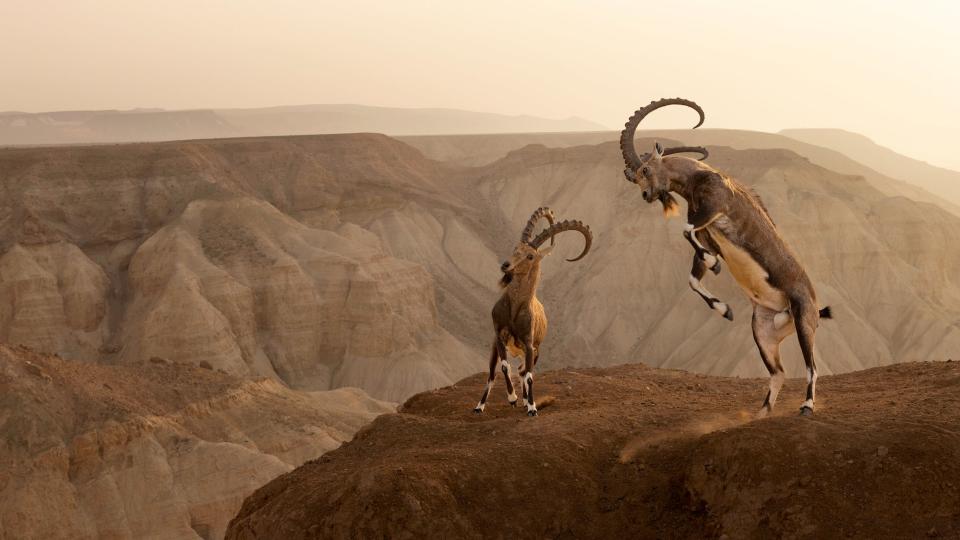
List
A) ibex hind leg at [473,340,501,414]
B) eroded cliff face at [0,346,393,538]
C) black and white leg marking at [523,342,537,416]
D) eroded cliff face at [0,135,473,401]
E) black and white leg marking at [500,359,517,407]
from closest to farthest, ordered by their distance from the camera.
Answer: black and white leg marking at [523,342,537,416] < ibex hind leg at [473,340,501,414] < black and white leg marking at [500,359,517,407] < eroded cliff face at [0,346,393,538] < eroded cliff face at [0,135,473,401]

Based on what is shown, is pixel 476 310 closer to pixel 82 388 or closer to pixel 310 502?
pixel 82 388

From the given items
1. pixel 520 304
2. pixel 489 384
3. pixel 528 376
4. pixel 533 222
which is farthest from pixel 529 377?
pixel 533 222

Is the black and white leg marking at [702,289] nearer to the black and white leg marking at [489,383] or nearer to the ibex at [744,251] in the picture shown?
the ibex at [744,251]

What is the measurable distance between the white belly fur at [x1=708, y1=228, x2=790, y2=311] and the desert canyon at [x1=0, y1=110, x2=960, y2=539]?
1901 millimetres

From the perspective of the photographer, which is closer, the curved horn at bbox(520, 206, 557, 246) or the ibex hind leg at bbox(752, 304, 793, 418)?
the ibex hind leg at bbox(752, 304, 793, 418)

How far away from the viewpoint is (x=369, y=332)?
219 ft

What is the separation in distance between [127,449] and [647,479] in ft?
102

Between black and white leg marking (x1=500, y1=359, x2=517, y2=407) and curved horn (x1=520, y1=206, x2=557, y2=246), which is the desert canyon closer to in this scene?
black and white leg marking (x1=500, y1=359, x2=517, y2=407)

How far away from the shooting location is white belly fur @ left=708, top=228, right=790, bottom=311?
14.1 m

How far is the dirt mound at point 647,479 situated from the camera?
1091cm

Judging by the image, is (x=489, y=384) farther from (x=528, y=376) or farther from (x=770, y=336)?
(x=770, y=336)

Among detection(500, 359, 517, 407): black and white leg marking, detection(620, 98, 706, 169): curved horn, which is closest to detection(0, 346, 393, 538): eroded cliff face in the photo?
detection(500, 359, 517, 407): black and white leg marking

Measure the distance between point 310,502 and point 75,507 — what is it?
1116 inches

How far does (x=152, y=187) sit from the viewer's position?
7075cm
